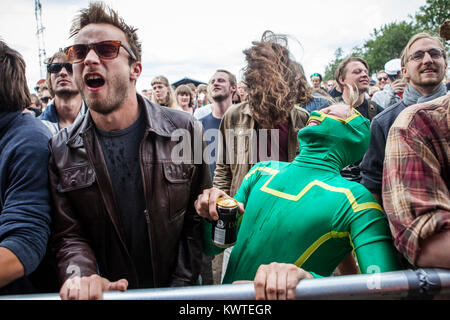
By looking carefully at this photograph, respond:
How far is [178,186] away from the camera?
217 cm

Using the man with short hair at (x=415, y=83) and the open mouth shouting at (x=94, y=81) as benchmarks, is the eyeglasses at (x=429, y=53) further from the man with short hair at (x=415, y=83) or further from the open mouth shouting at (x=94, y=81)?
the open mouth shouting at (x=94, y=81)

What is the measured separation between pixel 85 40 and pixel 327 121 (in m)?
1.58

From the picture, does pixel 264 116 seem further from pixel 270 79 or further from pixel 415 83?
pixel 415 83

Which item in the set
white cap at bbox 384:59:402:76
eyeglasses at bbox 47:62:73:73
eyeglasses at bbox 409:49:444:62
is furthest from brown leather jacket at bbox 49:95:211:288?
white cap at bbox 384:59:402:76

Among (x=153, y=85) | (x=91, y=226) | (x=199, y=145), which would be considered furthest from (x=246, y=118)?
(x=153, y=85)

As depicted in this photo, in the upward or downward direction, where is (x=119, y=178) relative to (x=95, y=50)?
downward

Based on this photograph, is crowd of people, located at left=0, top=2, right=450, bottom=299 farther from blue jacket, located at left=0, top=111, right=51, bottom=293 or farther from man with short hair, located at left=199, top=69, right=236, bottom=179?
man with short hair, located at left=199, top=69, right=236, bottom=179

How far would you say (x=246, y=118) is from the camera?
3.55m

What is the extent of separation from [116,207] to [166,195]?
0.30 meters

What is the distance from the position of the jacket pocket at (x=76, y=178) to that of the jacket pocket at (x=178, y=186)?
17.2 inches

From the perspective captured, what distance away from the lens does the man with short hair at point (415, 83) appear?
2.97 meters

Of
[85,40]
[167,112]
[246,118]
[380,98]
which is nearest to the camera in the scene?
[85,40]

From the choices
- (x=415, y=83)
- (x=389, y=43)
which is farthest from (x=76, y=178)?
(x=389, y=43)

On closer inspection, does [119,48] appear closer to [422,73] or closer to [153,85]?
[422,73]
